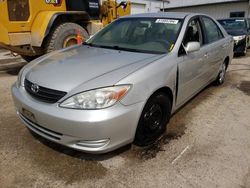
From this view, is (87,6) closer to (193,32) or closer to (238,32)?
(193,32)

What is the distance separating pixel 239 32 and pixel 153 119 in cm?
855

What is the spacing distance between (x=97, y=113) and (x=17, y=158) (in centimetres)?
121

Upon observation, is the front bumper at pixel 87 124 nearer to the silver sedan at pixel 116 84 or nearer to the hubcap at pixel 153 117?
the silver sedan at pixel 116 84

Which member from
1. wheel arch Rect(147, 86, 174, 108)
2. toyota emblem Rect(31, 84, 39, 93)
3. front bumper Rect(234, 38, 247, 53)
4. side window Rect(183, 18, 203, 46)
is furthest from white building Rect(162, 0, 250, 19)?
toyota emblem Rect(31, 84, 39, 93)

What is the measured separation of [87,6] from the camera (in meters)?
7.11

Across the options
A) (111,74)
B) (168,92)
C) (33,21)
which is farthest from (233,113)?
(33,21)

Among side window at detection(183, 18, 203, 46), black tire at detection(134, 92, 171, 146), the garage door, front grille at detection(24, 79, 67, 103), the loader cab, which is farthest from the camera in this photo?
the garage door

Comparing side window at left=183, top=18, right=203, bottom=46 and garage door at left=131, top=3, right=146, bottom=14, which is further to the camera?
garage door at left=131, top=3, right=146, bottom=14

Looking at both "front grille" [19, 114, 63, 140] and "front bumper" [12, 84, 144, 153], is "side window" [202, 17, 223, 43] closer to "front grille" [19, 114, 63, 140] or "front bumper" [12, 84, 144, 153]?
"front bumper" [12, 84, 144, 153]

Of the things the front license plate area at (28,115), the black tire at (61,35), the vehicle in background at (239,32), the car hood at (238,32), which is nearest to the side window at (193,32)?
the front license plate area at (28,115)

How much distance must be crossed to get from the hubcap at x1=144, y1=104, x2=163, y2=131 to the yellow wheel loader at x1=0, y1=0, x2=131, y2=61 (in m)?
3.81

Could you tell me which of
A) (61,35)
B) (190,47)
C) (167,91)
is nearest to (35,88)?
(167,91)

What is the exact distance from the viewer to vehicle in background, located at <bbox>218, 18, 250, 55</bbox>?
31.8 ft

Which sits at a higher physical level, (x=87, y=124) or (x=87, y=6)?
(x=87, y=6)
